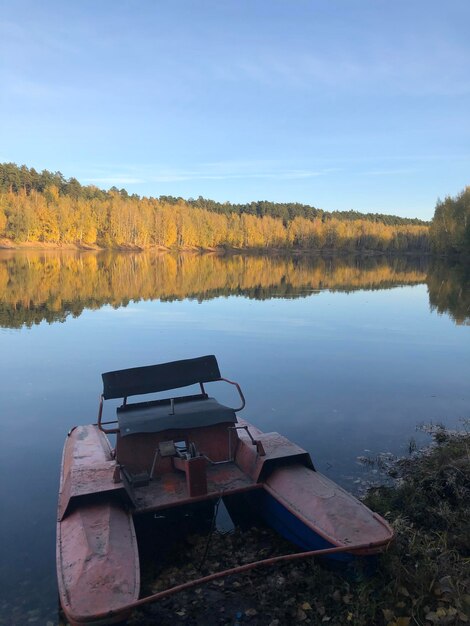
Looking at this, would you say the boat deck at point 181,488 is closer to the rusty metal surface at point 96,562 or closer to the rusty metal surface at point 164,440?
the rusty metal surface at point 164,440

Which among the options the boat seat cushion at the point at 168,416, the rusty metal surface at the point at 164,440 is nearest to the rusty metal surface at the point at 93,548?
the rusty metal surface at the point at 164,440

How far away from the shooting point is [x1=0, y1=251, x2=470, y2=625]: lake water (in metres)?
7.08

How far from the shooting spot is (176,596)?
4.90 meters

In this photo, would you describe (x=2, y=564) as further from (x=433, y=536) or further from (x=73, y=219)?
(x=73, y=219)

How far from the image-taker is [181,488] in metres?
6.27

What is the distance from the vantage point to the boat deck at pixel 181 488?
19.1 feet

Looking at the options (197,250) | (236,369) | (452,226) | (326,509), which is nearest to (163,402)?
(326,509)

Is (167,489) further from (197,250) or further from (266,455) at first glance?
(197,250)

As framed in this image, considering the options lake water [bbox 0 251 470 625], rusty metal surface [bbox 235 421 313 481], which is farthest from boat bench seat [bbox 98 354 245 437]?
lake water [bbox 0 251 470 625]

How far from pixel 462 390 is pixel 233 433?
7587 mm

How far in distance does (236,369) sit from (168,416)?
23.4ft

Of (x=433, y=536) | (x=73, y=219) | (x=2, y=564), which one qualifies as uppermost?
(x=73, y=219)

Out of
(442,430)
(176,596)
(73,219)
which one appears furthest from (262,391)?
(73,219)

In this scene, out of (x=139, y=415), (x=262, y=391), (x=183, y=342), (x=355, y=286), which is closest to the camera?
(x=139, y=415)
